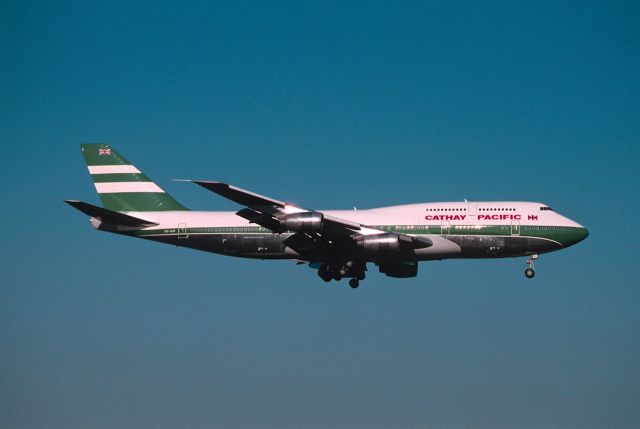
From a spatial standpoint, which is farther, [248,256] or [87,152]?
[87,152]

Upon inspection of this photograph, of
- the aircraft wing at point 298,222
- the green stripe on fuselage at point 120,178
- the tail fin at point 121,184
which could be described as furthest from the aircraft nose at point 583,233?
the green stripe on fuselage at point 120,178

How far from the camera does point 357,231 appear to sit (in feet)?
168

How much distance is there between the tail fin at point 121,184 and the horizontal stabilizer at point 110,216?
2.10m

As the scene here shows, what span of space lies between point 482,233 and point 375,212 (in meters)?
7.36

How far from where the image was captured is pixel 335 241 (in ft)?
169

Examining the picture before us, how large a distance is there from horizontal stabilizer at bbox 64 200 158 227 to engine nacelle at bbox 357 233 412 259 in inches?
607

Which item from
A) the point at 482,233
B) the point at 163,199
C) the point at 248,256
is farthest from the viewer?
the point at 163,199

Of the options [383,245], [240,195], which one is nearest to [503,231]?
[383,245]

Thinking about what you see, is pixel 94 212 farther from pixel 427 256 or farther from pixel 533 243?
pixel 533 243

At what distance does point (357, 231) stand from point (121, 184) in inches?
756

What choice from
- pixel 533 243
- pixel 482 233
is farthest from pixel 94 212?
pixel 533 243

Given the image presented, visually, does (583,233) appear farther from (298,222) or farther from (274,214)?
(274,214)

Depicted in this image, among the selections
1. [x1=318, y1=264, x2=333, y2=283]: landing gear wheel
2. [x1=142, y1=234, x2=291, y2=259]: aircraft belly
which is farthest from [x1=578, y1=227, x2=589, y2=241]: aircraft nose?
[x1=142, y1=234, x2=291, y2=259]: aircraft belly

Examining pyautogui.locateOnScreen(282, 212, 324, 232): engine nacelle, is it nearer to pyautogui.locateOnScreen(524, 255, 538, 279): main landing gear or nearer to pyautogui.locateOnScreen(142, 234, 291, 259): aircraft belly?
pyautogui.locateOnScreen(142, 234, 291, 259): aircraft belly
